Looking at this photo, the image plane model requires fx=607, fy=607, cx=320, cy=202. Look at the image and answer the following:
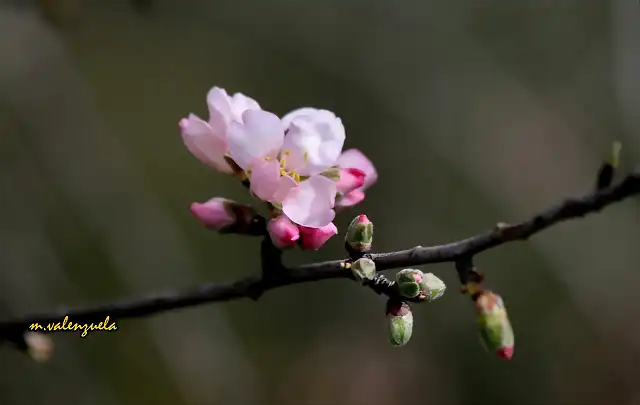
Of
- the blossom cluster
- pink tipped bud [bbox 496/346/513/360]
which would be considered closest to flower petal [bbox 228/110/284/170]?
the blossom cluster

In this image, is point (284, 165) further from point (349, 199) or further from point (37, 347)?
point (37, 347)

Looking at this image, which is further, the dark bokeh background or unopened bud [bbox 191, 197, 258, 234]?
the dark bokeh background

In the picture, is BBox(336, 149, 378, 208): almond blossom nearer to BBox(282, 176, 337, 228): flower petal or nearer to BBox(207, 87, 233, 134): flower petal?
BBox(282, 176, 337, 228): flower petal

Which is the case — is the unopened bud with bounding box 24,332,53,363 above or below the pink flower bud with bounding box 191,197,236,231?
below

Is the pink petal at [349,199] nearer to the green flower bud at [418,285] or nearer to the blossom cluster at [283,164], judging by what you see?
the blossom cluster at [283,164]

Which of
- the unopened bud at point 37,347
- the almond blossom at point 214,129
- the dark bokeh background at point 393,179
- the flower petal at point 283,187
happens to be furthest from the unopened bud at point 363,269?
the dark bokeh background at point 393,179
